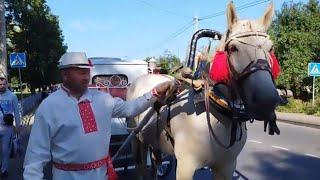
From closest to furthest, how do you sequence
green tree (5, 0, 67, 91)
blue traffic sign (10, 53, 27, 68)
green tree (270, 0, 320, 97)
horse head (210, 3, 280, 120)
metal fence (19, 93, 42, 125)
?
horse head (210, 3, 280, 120) < blue traffic sign (10, 53, 27, 68) < metal fence (19, 93, 42, 125) < green tree (270, 0, 320, 97) < green tree (5, 0, 67, 91)

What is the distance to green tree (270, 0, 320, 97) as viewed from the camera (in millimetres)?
29578

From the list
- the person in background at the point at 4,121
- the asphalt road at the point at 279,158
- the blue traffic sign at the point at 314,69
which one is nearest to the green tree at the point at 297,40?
the blue traffic sign at the point at 314,69

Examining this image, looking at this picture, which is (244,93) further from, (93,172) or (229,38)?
(93,172)

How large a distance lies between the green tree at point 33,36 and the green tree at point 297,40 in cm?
1929

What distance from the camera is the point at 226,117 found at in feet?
14.9

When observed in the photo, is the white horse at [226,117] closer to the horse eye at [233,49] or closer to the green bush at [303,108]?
the horse eye at [233,49]

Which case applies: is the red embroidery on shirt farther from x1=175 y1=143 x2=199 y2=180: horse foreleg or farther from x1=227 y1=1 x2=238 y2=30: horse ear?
x1=227 y1=1 x2=238 y2=30: horse ear

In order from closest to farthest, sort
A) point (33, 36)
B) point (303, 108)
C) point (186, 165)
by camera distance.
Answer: point (186, 165) < point (303, 108) < point (33, 36)

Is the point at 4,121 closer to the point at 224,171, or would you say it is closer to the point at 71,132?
the point at 224,171

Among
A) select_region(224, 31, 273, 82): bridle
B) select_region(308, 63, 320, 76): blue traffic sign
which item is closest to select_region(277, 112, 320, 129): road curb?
select_region(308, 63, 320, 76): blue traffic sign

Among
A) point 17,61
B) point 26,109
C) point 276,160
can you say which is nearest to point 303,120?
point 276,160

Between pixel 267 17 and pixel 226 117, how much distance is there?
93 cm

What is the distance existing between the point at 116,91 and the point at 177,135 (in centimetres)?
509

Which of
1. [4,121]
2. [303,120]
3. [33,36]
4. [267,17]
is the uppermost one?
[33,36]
